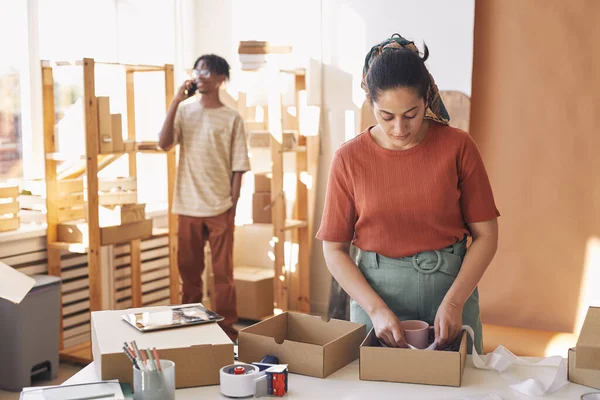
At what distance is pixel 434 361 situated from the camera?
1.72 m


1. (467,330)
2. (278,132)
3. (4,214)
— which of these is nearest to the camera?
(467,330)

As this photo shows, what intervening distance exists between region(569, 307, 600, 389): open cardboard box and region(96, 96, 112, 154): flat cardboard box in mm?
2744

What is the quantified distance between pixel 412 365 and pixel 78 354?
8.98 ft

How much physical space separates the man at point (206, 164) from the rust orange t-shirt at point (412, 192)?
211 centimetres

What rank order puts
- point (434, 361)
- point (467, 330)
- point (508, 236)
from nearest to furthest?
point (434, 361) < point (467, 330) < point (508, 236)

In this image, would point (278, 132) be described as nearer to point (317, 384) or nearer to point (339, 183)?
point (339, 183)

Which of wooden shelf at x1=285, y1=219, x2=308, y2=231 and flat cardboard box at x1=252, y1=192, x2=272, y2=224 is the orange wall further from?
flat cardboard box at x1=252, y1=192, x2=272, y2=224

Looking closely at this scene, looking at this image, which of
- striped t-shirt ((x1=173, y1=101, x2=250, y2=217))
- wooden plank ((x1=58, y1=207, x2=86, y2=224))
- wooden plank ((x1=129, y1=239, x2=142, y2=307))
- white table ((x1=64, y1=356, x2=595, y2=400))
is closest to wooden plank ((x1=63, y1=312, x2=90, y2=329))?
wooden plank ((x1=129, y1=239, x2=142, y2=307))

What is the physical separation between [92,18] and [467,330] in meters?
3.67

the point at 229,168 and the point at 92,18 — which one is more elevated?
the point at 92,18

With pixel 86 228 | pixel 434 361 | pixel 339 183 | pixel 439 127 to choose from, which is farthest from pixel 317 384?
pixel 86 228

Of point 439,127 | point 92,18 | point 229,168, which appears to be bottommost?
point 229,168

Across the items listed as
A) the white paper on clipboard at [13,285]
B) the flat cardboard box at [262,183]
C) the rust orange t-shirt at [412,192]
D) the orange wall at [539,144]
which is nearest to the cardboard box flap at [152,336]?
the rust orange t-shirt at [412,192]

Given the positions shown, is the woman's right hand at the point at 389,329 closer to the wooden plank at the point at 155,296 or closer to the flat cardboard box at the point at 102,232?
the flat cardboard box at the point at 102,232
